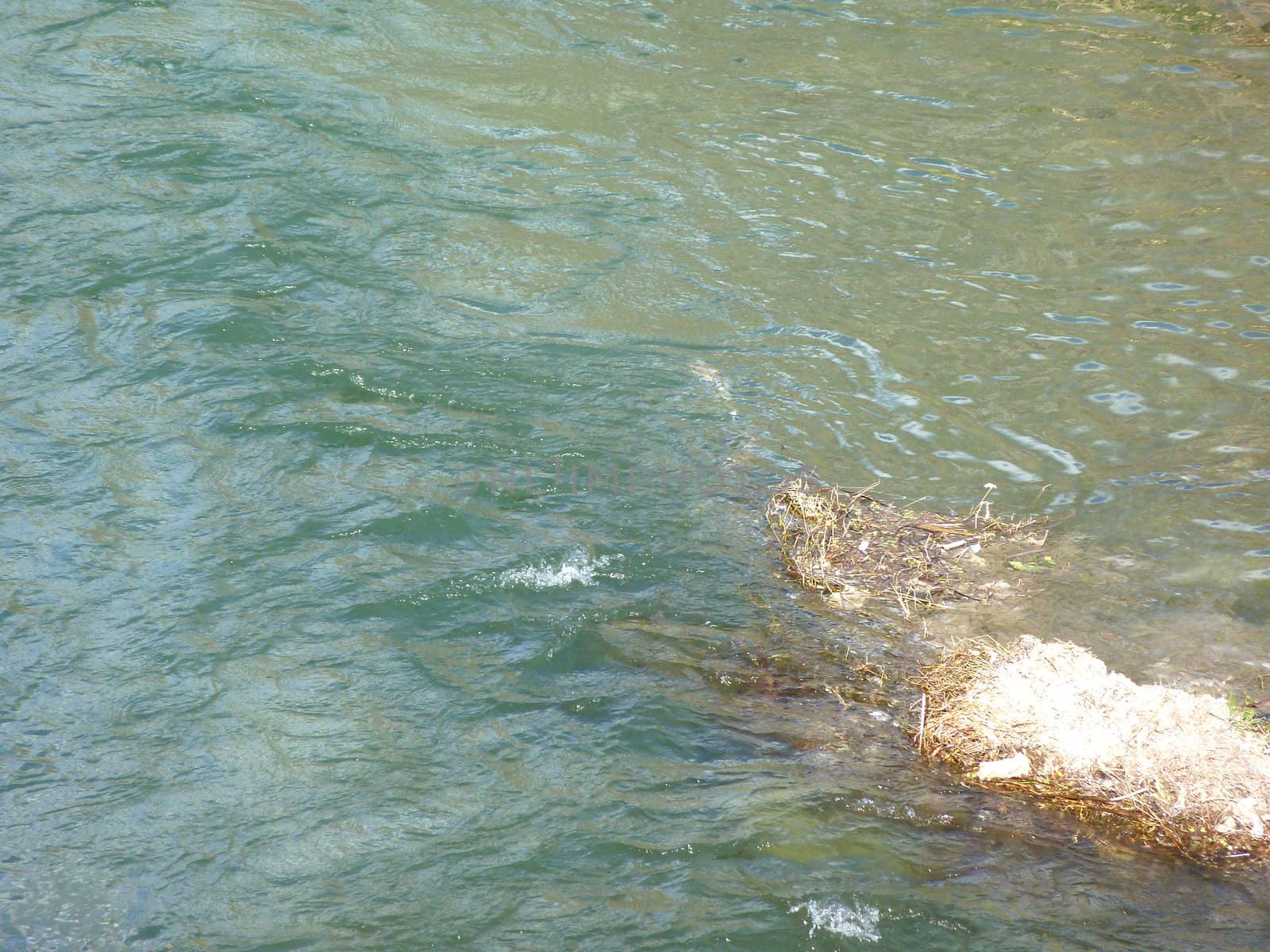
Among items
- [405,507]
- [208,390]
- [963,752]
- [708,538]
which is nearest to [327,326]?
[208,390]

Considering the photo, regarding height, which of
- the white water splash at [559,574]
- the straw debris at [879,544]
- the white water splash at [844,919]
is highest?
the straw debris at [879,544]

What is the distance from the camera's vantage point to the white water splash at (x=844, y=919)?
12.5 feet

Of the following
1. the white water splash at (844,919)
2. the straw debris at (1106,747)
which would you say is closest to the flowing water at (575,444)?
the white water splash at (844,919)

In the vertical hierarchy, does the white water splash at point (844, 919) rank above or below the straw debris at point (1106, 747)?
below

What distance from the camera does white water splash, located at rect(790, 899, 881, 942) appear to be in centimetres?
382

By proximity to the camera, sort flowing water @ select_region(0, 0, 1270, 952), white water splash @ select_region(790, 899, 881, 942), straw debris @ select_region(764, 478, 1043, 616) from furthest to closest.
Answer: straw debris @ select_region(764, 478, 1043, 616)
flowing water @ select_region(0, 0, 1270, 952)
white water splash @ select_region(790, 899, 881, 942)

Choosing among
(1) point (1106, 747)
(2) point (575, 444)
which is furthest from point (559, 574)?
(1) point (1106, 747)

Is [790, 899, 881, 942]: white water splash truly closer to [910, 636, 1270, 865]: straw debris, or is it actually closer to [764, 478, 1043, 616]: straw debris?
[910, 636, 1270, 865]: straw debris

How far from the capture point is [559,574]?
558cm

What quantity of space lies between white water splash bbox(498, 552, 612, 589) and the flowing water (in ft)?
0.08

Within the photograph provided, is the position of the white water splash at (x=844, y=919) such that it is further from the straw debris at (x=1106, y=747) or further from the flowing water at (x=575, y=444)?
the straw debris at (x=1106, y=747)

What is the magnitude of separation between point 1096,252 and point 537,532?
512 cm

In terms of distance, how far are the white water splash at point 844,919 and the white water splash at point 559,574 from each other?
80.0 inches

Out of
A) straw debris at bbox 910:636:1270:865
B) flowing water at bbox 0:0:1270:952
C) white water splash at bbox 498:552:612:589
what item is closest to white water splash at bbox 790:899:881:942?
flowing water at bbox 0:0:1270:952
